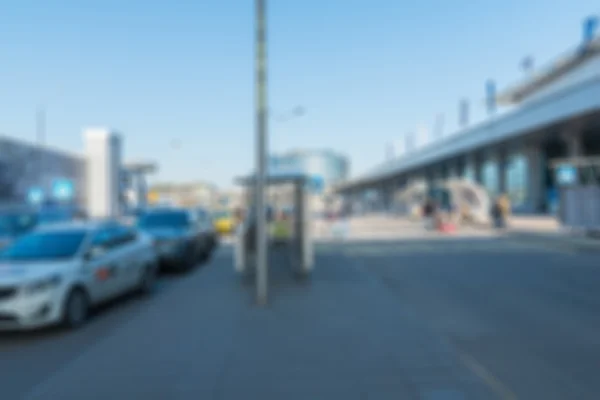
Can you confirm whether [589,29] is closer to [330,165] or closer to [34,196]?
[34,196]

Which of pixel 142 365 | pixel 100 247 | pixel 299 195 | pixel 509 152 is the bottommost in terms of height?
pixel 142 365

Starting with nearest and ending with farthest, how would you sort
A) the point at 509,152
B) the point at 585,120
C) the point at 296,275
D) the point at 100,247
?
1. the point at 100,247
2. the point at 296,275
3. the point at 585,120
4. the point at 509,152

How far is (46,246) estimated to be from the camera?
8453 mm

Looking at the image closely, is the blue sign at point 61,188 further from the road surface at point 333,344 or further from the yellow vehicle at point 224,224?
the road surface at point 333,344

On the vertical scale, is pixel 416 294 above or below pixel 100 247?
below

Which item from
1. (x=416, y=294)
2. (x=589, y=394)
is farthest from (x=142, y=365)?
(x=416, y=294)

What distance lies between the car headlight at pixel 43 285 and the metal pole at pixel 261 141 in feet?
10.5

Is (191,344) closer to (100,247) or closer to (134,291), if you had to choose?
(100,247)

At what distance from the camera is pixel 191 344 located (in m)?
6.55

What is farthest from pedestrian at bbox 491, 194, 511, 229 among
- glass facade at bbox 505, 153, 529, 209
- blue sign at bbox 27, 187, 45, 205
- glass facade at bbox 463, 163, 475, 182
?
glass facade at bbox 463, 163, 475, 182

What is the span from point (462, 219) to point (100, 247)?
28.4 meters

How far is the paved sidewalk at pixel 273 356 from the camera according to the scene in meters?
4.94

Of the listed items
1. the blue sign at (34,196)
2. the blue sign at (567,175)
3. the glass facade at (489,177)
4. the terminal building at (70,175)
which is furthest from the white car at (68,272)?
the glass facade at (489,177)

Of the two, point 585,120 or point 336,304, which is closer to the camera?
point 336,304
